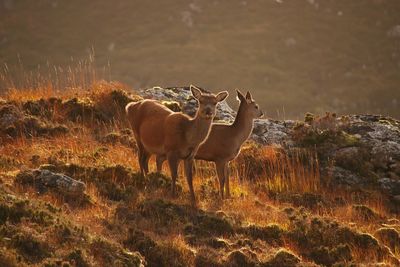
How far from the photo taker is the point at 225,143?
53.1 feet

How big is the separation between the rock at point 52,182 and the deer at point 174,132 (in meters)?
2.18

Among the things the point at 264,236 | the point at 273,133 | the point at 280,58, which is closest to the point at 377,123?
the point at 273,133

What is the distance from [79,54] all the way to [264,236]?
522 ft

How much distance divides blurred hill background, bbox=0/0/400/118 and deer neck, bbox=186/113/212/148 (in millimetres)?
118129

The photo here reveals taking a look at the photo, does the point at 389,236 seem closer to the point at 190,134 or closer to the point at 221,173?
the point at 221,173

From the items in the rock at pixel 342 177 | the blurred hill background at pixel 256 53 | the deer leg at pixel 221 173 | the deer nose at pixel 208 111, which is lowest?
the blurred hill background at pixel 256 53

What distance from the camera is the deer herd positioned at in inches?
567

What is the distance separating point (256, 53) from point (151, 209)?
6643 inches

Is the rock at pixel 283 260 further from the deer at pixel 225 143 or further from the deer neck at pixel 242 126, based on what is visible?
the deer neck at pixel 242 126

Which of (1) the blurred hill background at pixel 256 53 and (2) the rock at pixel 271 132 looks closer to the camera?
(2) the rock at pixel 271 132

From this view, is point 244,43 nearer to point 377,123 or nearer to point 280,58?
point 280,58

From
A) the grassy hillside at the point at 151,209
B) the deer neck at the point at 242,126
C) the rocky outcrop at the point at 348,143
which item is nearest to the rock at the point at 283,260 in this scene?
the grassy hillside at the point at 151,209

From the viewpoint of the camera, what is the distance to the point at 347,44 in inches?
7254

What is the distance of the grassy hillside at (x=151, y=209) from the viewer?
10359 mm
